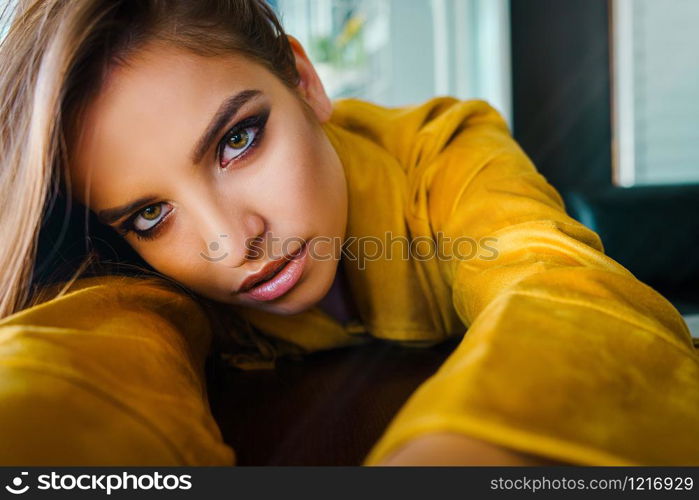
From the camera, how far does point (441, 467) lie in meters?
0.18

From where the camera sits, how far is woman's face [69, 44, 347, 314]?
359 mm

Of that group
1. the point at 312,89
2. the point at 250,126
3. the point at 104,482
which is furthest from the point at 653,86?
→ the point at 104,482

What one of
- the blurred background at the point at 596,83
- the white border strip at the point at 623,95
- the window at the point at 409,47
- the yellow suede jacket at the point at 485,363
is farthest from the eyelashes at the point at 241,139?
the white border strip at the point at 623,95

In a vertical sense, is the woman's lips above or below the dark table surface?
above

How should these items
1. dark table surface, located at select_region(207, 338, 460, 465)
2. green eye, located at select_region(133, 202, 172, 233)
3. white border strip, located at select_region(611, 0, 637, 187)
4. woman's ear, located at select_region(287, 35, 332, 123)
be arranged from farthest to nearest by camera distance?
white border strip, located at select_region(611, 0, 637, 187) < woman's ear, located at select_region(287, 35, 332, 123) < green eye, located at select_region(133, 202, 172, 233) < dark table surface, located at select_region(207, 338, 460, 465)

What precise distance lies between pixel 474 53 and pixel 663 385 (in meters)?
1.53

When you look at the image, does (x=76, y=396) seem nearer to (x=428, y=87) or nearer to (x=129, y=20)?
(x=129, y=20)

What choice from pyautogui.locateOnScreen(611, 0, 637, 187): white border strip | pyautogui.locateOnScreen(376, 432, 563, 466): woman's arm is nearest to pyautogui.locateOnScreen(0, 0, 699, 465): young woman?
pyautogui.locateOnScreen(376, 432, 563, 466): woman's arm

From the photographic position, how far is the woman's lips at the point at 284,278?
41 cm

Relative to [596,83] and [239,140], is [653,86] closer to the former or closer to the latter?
[596,83]

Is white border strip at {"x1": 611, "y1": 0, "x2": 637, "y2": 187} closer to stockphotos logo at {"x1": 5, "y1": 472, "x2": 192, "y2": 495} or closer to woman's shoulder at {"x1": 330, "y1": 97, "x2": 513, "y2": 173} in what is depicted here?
woman's shoulder at {"x1": 330, "y1": 97, "x2": 513, "y2": 173}

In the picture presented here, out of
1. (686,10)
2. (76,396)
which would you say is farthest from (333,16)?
(76,396)

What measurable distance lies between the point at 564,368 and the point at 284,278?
0.24 meters

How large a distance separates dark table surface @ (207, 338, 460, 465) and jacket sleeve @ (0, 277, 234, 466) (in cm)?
4
